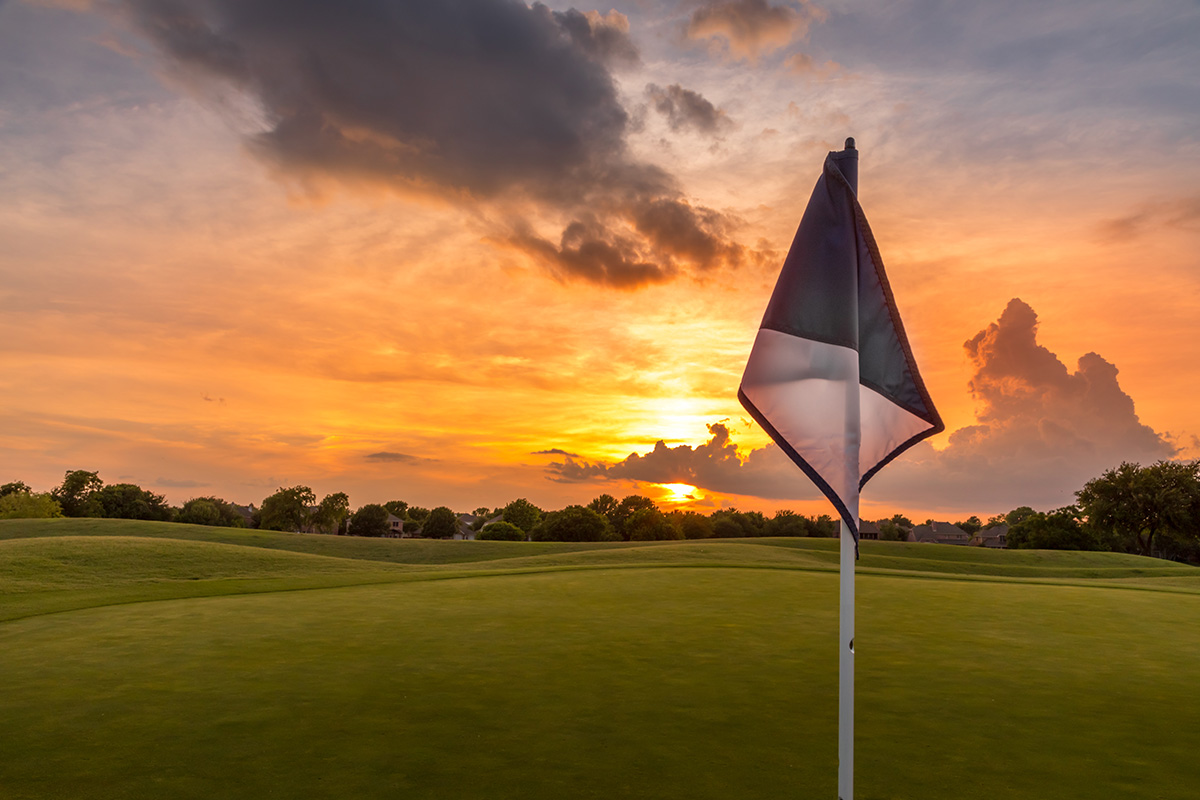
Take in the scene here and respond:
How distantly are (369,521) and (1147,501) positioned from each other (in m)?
94.4

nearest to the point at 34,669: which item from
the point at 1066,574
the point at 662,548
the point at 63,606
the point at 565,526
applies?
the point at 63,606

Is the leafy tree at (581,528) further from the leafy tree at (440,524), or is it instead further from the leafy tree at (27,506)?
the leafy tree at (27,506)

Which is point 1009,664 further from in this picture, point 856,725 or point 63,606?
point 63,606

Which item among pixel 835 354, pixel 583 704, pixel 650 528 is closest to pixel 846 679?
pixel 835 354

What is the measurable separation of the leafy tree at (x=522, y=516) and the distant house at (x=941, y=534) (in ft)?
297

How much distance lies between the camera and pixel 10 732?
7.97 metres

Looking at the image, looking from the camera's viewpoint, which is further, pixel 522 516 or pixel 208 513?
pixel 522 516

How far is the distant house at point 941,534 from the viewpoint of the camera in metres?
171

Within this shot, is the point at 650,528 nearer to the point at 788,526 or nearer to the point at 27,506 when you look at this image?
the point at 788,526

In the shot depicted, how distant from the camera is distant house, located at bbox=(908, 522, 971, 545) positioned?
171375mm

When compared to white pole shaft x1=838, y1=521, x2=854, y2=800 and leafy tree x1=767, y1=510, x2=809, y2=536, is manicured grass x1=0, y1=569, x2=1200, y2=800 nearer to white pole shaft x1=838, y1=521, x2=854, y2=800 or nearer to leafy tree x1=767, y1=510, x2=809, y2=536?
white pole shaft x1=838, y1=521, x2=854, y2=800

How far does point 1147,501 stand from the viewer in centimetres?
6769

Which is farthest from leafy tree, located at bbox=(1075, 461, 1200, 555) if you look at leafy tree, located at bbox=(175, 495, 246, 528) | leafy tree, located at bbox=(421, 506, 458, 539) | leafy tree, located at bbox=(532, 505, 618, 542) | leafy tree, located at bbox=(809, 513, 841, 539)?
leafy tree, located at bbox=(175, 495, 246, 528)

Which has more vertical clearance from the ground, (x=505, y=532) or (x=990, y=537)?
(x=990, y=537)
